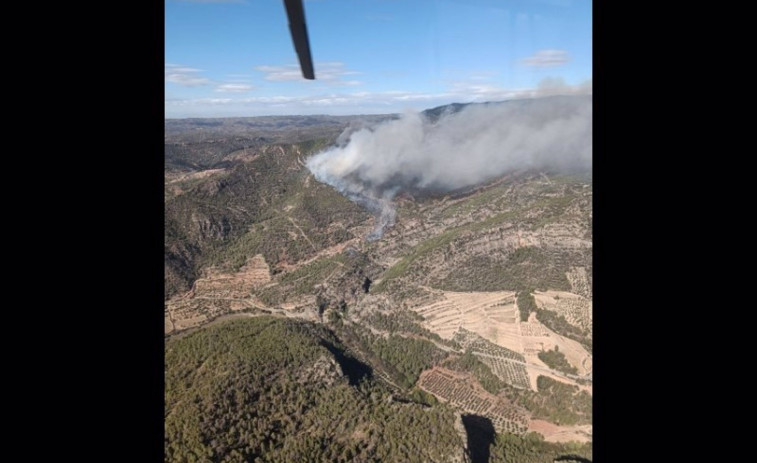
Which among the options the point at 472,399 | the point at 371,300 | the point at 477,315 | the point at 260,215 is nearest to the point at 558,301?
the point at 477,315

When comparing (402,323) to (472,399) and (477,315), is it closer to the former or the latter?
(477,315)

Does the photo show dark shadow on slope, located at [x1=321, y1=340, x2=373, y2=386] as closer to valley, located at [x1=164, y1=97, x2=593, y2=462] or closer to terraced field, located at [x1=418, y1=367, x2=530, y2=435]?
valley, located at [x1=164, y1=97, x2=593, y2=462]

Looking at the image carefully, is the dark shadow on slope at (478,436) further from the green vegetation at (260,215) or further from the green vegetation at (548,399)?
the green vegetation at (260,215)

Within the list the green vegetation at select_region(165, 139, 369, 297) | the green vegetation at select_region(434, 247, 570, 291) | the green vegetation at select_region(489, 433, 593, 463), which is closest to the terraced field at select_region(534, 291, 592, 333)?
the green vegetation at select_region(434, 247, 570, 291)

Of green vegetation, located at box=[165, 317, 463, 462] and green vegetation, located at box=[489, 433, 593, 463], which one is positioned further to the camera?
green vegetation, located at box=[489, 433, 593, 463]
